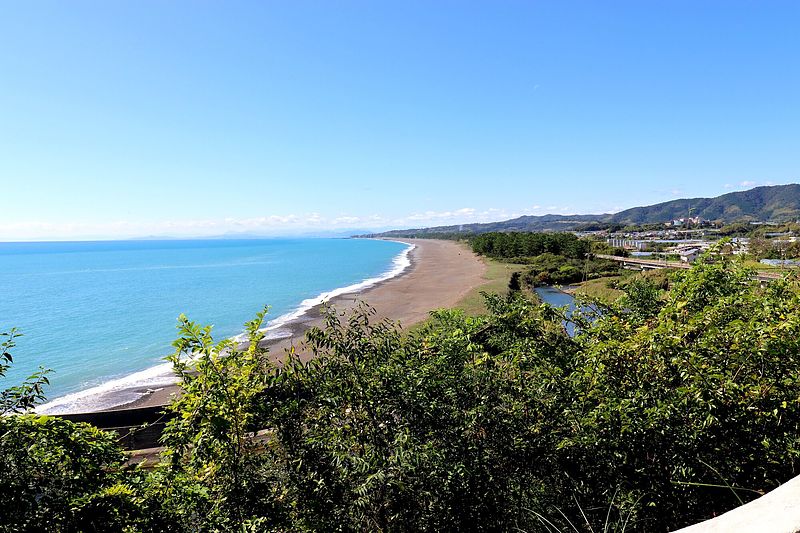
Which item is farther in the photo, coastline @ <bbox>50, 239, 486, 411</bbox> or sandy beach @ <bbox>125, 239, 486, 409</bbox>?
sandy beach @ <bbox>125, 239, 486, 409</bbox>

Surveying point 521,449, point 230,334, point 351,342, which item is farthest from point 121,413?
point 230,334

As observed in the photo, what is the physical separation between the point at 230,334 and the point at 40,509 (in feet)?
116

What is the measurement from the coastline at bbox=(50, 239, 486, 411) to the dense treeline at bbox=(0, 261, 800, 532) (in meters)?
14.8

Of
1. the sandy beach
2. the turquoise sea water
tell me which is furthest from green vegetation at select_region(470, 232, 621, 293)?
the turquoise sea water

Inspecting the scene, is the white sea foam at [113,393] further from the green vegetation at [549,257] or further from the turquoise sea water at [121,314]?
the green vegetation at [549,257]

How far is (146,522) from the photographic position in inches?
170

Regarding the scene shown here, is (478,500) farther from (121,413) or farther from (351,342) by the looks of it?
(121,413)

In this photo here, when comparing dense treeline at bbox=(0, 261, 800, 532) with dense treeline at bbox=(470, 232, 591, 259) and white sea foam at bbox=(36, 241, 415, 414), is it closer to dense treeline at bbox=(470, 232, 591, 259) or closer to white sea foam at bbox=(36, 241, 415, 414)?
white sea foam at bbox=(36, 241, 415, 414)

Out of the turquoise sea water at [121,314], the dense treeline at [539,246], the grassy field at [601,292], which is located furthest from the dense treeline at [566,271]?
the turquoise sea water at [121,314]

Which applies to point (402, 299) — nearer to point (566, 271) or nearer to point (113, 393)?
point (566, 271)

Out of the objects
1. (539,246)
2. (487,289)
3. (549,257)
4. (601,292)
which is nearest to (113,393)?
(601,292)

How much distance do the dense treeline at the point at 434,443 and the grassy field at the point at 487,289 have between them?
21.9m

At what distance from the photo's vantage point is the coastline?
81.1ft

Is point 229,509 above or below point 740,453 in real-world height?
below
